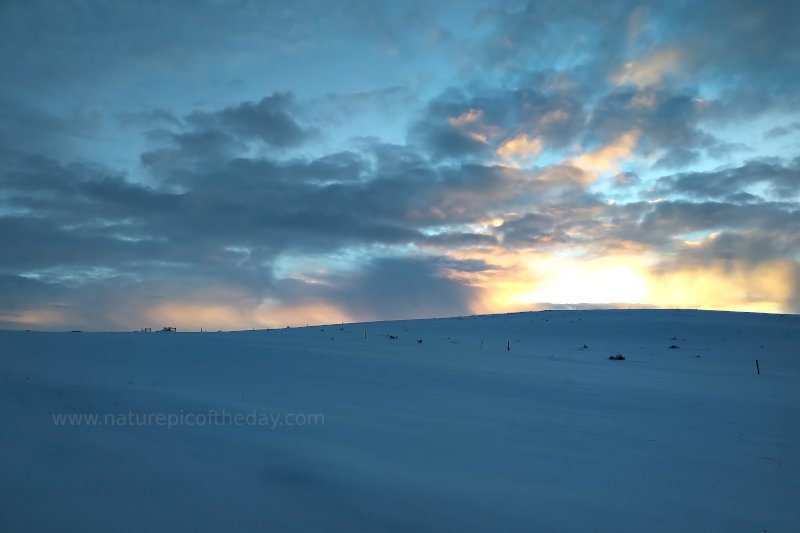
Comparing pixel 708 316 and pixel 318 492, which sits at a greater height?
pixel 708 316

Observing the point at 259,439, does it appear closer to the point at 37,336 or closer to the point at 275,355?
the point at 275,355

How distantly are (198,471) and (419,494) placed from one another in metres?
2.36

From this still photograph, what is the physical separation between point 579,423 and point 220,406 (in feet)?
18.8

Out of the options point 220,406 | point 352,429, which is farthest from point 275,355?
point 352,429

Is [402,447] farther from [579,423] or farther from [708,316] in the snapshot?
[708,316]

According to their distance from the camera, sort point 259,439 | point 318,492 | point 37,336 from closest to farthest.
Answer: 1. point 318,492
2. point 259,439
3. point 37,336

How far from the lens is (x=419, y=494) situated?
15.3 feet

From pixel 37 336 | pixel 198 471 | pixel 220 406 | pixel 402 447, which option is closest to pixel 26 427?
pixel 220 406

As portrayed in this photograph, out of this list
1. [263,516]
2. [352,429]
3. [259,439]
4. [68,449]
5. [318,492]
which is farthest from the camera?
[352,429]

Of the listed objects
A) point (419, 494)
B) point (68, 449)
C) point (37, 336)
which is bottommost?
point (419, 494)

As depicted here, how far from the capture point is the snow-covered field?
4.30 m

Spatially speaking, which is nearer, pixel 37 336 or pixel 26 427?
pixel 26 427

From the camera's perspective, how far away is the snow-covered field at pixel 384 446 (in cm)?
430

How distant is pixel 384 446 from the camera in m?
6.00
